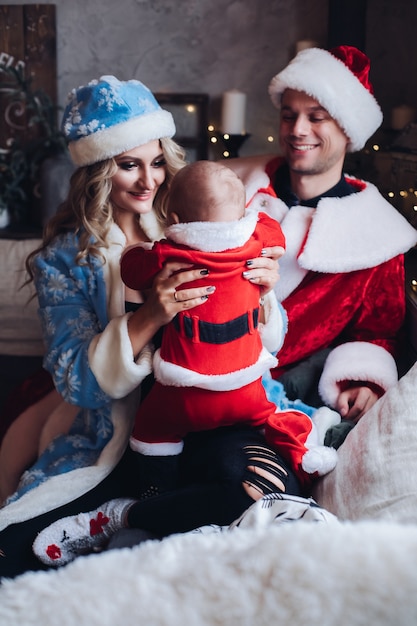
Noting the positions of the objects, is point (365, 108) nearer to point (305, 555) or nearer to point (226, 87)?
point (226, 87)

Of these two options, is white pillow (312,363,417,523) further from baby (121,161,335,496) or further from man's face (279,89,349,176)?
man's face (279,89,349,176)

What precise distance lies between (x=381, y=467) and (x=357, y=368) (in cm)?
62

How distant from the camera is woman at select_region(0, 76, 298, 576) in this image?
145cm

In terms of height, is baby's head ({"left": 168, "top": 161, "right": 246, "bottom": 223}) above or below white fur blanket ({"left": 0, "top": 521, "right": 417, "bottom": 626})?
above

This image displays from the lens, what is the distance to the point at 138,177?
5.69 feet

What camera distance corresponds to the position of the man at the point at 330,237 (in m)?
2.00

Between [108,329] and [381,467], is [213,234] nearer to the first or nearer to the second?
[108,329]

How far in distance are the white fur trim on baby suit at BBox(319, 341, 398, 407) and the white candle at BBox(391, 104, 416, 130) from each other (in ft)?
4.66

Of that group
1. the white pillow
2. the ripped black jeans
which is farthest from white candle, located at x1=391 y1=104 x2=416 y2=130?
the ripped black jeans

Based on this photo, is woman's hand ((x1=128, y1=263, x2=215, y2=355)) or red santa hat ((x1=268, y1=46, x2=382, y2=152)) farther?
red santa hat ((x1=268, y1=46, x2=382, y2=152))

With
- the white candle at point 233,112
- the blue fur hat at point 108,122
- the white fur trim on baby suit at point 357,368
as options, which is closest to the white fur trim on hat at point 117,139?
the blue fur hat at point 108,122

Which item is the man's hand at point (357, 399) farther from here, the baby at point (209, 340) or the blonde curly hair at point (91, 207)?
the blonde curly hair at point (91, 207)

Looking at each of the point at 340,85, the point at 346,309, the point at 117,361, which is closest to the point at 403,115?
the point at 340,85

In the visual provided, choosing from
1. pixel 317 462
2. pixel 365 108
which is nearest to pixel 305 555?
pixel 317 462
